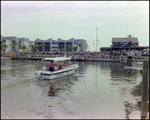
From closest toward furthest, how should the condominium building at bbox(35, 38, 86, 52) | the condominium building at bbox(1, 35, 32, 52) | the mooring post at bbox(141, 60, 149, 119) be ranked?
1. the mooring post at bbox(141, 60, 149, 119)
2. the condominium building at bbox(1, 35, 32, 52)
3. the condominium building at bbox(35, 38, 86, 52)

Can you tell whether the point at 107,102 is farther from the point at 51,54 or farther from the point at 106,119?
the point at 51,54

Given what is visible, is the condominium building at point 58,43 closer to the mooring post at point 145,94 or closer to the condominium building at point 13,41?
the condominium building at point 13,41

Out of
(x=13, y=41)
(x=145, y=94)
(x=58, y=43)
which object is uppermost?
(x=13, y=41)

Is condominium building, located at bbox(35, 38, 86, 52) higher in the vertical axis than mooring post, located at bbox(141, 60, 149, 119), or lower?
higher

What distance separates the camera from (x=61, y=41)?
326 feet

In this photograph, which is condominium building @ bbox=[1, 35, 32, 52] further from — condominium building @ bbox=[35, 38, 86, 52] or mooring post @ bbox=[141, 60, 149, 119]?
mooring post @ bbox=[141, 60, 149, 119]

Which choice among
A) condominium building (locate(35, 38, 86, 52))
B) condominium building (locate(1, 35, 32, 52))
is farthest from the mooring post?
condominium building (locate(35, 38, 86, 52))

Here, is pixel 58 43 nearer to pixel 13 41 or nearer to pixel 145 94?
pixel 13 41

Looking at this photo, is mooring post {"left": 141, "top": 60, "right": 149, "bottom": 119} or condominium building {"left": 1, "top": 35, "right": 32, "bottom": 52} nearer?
mooring post {"left": 141, "top": 60, "right": 149, "bottom": 119}

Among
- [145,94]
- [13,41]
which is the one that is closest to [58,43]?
[13,41]

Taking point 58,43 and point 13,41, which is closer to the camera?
point 13,41

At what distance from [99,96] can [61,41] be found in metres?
90.1

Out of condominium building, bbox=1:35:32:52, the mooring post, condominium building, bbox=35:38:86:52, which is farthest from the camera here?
condominium building, bbox=35:38:86:52

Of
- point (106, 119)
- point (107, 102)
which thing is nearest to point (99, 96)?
point (107, 102)
